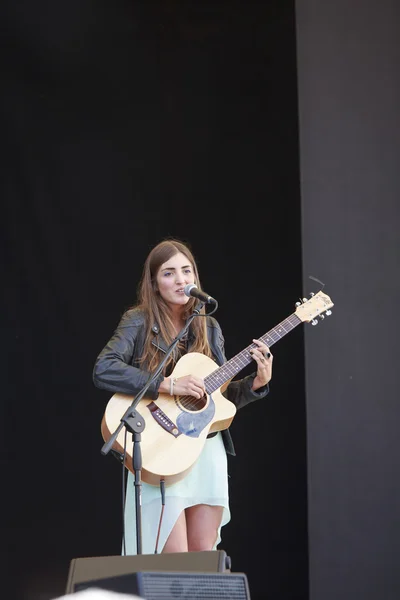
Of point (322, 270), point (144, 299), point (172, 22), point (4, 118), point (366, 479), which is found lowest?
point (366, 479)

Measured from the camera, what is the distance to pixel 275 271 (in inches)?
177

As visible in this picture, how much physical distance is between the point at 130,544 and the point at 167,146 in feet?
9.11

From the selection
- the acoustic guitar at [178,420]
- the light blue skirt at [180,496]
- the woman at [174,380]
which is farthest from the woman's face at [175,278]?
the light blue skirt at [180,496]

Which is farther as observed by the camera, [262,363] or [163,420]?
[262,363]

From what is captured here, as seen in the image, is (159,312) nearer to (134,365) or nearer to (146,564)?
(134,365)

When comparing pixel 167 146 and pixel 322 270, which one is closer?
pixel 322 270

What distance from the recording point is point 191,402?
344cm

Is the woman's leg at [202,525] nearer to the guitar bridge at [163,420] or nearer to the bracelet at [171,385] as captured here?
the guitar bridge at [163,420]

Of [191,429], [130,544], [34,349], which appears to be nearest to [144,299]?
[191,429]

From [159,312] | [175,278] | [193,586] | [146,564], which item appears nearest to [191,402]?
[159,312]

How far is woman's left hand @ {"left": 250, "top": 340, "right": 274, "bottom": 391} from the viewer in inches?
136

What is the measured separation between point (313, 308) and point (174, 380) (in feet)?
2.64

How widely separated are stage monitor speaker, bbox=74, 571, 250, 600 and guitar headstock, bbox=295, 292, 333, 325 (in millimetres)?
2093

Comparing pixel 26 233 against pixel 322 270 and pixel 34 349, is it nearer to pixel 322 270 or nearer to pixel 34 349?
pixel 34 349
